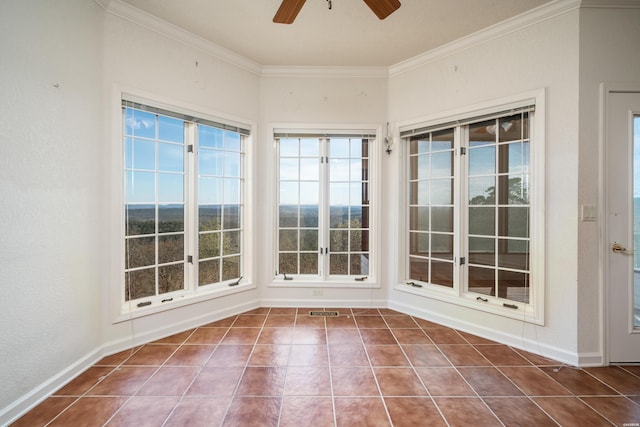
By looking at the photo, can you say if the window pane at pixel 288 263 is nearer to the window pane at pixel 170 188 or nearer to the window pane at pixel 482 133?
the window pane at pixel 170 188

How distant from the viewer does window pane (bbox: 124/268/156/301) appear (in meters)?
2.56

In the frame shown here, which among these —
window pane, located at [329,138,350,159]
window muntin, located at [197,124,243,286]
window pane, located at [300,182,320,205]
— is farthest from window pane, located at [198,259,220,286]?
window pane, located at [329,138,350,159]

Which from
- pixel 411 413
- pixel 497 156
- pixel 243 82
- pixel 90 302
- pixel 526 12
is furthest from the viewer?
pixel 243 82

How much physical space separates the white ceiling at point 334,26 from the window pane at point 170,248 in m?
2.08

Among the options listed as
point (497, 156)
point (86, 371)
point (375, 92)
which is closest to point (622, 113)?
point (497, 156)

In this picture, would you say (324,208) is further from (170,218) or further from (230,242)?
(170,218)

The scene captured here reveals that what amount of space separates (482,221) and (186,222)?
308 centimetres

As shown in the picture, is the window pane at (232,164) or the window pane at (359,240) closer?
the window pane at (232,164)

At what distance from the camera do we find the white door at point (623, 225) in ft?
7.45

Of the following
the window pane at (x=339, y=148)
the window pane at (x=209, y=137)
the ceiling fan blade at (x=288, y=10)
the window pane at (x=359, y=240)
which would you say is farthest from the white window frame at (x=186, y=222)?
the ceiling fan blade at (x=288, y=10)

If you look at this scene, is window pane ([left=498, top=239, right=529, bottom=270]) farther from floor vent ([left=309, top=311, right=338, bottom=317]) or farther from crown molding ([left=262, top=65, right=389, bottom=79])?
crown molding ([left=262, top=65, right=389, bottom=79])

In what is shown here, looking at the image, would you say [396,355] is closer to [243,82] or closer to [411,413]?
[411,413]

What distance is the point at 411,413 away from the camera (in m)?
1.71

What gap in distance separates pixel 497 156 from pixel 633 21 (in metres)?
1.34
